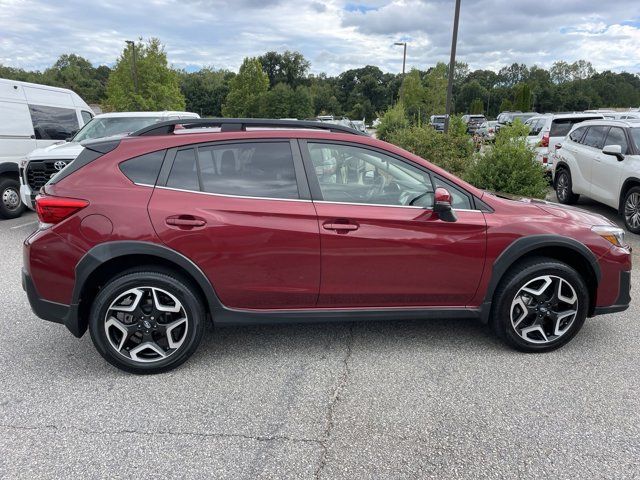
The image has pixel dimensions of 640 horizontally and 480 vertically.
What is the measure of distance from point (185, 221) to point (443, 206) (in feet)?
5.64

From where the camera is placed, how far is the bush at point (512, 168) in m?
7.45

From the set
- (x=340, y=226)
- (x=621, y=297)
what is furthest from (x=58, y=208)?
Answer: (x=621, y=297)

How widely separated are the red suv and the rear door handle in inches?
0.5

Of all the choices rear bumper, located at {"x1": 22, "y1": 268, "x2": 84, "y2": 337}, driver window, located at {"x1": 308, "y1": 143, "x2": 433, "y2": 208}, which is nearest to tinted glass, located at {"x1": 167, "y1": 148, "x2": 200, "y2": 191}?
driver window, located at {"x1": 308, "y1": 143, "x2": 433, "y2": 208}

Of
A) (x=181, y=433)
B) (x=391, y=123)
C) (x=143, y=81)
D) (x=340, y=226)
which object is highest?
(x=143, y=81)

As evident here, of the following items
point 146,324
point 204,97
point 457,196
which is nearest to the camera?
point 146,324

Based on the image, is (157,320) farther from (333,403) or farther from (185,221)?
(333,403)

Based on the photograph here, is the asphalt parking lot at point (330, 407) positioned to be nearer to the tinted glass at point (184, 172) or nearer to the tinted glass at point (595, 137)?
the tinted glass at point (184, 172)

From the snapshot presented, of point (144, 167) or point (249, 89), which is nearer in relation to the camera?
point (144, 167)

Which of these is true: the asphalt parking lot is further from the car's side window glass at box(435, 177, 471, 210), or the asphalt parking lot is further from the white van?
the white van

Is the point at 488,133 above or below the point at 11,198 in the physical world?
above

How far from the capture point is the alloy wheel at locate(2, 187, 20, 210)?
8.45 metres

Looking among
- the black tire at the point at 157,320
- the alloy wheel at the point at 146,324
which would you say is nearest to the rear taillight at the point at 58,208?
the black tire at the point at 157,320

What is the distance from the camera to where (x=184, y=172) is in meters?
3.23
